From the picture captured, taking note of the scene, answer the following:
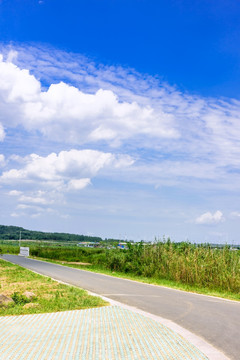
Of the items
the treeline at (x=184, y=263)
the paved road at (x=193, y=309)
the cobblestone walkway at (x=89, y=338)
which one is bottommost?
the paved road at (x=193, y=309)

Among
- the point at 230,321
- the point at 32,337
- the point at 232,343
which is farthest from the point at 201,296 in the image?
the point at 32,337

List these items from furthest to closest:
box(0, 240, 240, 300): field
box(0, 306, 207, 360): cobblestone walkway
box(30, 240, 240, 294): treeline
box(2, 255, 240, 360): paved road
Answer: box(30, 240, 240, 294): treeline < box(0, 240, 240, 300): field < box(2, 255, 240, 360): paved road < box(0, 306, 207, 360): cobblestone walkway

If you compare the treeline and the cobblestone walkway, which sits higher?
the treeline

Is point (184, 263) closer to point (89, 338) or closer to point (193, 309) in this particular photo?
point (193, 309)

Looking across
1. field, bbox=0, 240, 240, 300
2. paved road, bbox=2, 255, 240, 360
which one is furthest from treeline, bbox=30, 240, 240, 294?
paved road, bbox=2, 255, 240, 360

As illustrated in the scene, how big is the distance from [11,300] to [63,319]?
259cm

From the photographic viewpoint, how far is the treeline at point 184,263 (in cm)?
1694

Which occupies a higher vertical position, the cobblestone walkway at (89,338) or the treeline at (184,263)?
the treeline at (184,263)

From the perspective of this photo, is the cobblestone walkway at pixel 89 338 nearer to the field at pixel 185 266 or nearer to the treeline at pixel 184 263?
the field at pixel 185 266

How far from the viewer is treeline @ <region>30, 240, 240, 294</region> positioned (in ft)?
55.6

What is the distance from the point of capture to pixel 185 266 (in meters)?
18.8

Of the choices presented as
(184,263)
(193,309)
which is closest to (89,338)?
(193,309)

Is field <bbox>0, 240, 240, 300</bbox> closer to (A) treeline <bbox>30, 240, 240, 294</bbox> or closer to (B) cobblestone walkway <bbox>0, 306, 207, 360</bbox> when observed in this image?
(A) treeline <bbox>30, 240, 240, 294</bbox>

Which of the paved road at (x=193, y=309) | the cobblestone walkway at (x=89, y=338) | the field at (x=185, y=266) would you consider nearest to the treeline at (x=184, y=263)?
the field at (x=185, y=266)
